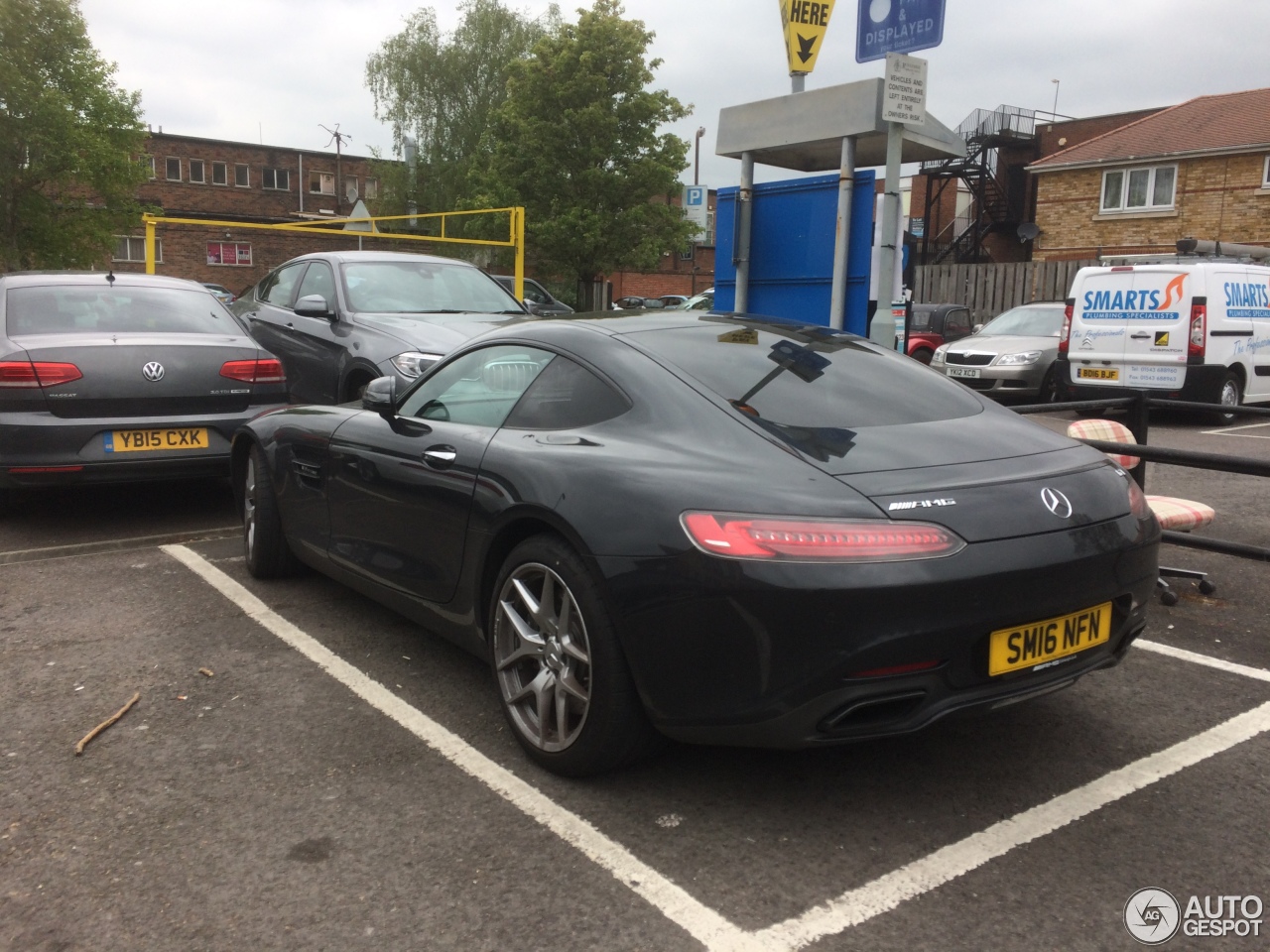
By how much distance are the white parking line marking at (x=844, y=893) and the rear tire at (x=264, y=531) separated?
49.2 inches

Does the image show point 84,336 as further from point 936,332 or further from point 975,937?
point 936,332

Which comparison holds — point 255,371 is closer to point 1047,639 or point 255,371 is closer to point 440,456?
point 440,456

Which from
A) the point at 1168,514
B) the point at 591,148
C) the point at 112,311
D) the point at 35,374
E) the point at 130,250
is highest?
the point at 591,148

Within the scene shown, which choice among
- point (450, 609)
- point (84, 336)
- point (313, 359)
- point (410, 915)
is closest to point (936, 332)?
point (313, 359)

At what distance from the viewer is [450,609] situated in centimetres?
364


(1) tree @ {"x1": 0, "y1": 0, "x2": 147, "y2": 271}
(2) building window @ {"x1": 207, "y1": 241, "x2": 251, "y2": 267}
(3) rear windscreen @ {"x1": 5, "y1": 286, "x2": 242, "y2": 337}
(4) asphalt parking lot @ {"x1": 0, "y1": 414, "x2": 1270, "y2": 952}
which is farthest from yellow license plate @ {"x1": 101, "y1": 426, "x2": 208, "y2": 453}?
(1) tree @ {"x1": 0, "y1": 0, "x2": 147, "y2": 271}

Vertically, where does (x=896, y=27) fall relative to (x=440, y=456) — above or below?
above

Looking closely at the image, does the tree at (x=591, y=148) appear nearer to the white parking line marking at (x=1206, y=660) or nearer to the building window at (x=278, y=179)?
the building window at (x=278, y=179)

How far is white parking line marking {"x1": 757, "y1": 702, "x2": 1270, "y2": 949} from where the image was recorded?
2.40 meters

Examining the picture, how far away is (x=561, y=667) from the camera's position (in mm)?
3072

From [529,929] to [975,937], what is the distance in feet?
3.27

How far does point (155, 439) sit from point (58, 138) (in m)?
27.7

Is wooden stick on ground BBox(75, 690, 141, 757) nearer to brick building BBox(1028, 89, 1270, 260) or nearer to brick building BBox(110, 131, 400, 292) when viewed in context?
brick building BBox(1028, 89, 1270, 260)

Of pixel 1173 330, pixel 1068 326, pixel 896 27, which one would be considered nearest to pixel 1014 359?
pixel 1068 326
